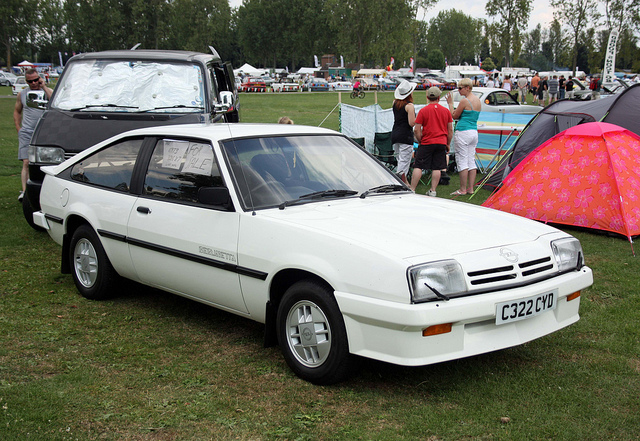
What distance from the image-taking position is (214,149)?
14.1ft

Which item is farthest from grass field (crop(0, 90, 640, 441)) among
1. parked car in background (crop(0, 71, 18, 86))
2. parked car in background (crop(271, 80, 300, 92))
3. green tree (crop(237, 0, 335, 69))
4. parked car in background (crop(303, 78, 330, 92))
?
green tree (crop(237, 0, 335, 69))

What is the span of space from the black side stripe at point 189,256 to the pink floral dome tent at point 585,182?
4.95 m

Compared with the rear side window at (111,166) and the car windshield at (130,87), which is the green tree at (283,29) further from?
the rear side window at (111,166)

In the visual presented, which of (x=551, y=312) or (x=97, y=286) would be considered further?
(x=97, y=286)

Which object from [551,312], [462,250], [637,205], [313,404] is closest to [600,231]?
[637,205]

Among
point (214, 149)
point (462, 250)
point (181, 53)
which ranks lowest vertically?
point (462, 250)

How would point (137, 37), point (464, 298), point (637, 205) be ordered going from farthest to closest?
point (137, 37)
point (637, 205)
point (464, 298)

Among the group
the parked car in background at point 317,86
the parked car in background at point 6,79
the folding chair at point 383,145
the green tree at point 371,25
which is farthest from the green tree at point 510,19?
the folding chair at point 383,145

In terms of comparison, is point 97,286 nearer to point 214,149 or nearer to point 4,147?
point 214,149

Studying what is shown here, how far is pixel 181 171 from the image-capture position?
4.57 meters

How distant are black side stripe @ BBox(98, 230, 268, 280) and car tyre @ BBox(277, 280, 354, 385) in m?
0.28

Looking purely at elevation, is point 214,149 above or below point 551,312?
above

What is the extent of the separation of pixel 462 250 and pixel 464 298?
29 centimetres

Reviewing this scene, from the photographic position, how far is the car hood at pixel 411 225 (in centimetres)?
337
